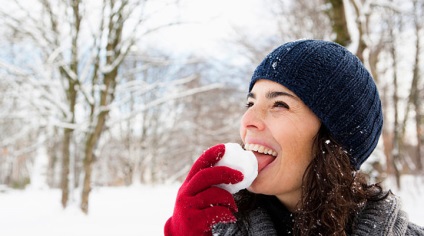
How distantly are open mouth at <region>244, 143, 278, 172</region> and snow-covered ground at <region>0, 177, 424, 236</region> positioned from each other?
4029 mm

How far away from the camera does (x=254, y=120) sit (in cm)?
151

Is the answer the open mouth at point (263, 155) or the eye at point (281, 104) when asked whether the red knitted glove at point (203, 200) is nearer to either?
the open mouth at point (263, 155)

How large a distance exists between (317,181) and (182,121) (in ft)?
71.2

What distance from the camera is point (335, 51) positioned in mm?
1609

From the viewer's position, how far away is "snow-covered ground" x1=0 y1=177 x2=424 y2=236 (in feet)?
17.0

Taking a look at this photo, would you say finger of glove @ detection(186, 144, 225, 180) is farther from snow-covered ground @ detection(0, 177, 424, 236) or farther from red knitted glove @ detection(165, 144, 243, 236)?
snow-covered ground @ detection(0, 177, 424, 236)

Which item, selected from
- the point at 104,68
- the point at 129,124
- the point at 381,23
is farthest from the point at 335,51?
the point at 129,124

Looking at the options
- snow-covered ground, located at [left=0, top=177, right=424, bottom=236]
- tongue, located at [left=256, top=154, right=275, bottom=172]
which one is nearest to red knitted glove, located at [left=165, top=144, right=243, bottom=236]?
tongue, located at [left=256, top=154, right=275, bottom=172]

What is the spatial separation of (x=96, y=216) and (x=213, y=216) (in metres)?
5.99

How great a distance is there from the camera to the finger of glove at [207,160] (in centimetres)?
138

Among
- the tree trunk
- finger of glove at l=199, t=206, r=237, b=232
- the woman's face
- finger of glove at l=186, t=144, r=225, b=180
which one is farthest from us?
the tree trunk

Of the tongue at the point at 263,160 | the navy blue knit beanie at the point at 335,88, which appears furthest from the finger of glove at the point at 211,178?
the navy blue knit beanie at the point at 335,88

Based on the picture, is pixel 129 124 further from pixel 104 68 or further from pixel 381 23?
pixel 104 68

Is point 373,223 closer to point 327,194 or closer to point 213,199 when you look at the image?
point 327,194
